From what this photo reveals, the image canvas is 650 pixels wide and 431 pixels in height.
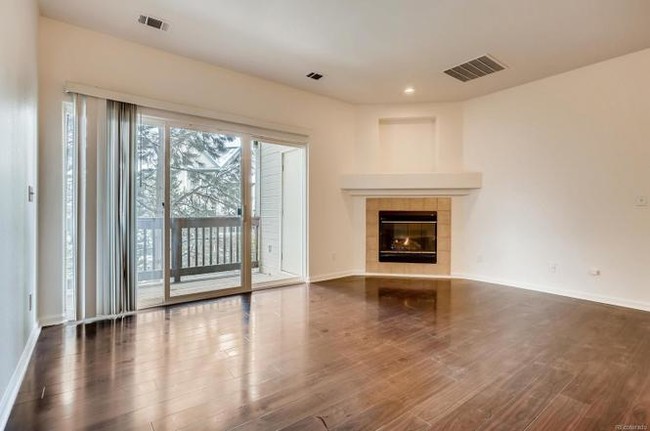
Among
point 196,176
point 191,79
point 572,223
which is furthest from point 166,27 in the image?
point 572,223

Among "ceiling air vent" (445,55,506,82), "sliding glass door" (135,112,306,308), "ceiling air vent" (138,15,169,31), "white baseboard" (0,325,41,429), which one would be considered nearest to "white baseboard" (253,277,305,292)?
"sliding glass door" (135,112,306,308)

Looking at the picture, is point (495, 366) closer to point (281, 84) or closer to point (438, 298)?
point (438, 298)

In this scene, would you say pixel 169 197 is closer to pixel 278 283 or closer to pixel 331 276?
pixel 278 283

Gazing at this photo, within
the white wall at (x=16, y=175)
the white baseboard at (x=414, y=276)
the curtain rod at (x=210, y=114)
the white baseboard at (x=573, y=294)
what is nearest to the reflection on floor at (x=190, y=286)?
the white wall at (x=16, y=175)

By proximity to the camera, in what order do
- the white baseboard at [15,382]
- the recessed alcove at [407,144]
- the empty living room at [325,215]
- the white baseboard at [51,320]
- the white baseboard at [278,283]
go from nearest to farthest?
the white baseboard at [15,382], the empty living room at [325,215], the white baseboard at [51,320], the white baseboard at [278,283], the recessed alcove at [407,144]

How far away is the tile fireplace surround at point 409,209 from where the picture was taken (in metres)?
5.37

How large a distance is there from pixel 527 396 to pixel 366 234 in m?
3.72

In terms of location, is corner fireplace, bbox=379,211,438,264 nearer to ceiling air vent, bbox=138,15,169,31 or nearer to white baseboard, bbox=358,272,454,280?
white baseboard, bbox=358,272,454,280

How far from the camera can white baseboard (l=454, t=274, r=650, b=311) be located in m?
3.68

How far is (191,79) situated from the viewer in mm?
3855

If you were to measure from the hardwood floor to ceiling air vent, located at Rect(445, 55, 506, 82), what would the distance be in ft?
9.34

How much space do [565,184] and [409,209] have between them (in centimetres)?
211

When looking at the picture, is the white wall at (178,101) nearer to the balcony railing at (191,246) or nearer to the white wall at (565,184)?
the balcony railing at (191,246)

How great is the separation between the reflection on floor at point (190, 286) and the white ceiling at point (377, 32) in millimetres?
2635
